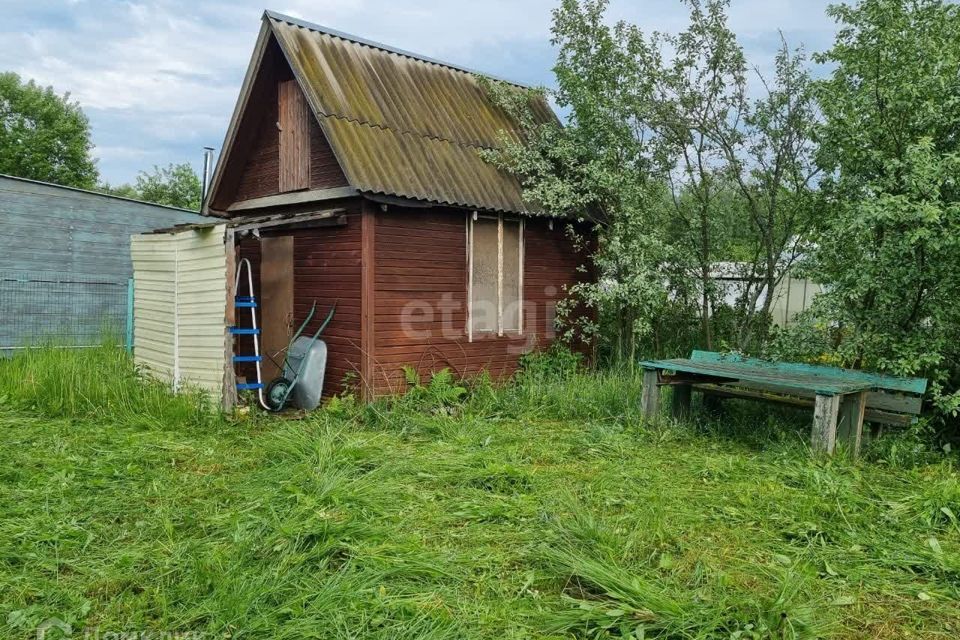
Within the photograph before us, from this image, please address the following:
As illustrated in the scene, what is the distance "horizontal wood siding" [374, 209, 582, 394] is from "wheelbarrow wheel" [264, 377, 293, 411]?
1.16 metres

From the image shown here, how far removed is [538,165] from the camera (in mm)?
10125

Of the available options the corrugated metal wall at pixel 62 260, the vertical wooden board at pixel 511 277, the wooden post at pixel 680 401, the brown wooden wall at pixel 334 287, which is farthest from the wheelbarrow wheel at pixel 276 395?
the corrugated metal wall at pixel 62 260

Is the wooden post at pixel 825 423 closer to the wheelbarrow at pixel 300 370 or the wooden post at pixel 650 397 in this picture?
the wooden post at pixel 650 397

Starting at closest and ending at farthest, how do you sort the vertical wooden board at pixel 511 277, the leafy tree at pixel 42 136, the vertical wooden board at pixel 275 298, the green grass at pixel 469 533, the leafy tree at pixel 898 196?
the green grass at pixel 469 533
the leafy tree at pixel 898 196
the vertical wooden board at pixel 275 298
the vertical wooden board at pixel 511 277
the leafy tree at pixel 42 136

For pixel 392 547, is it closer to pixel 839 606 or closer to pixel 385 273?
pixel 839 606

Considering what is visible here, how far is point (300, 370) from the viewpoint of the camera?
866cm

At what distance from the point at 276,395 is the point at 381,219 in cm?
258

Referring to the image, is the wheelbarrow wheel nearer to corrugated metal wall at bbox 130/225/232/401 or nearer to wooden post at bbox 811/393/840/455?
corrugated metal wall at bbox 130/225/232/401

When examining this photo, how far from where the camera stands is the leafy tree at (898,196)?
609 cm

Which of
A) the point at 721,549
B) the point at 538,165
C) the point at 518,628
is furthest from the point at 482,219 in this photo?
the point at 518,628

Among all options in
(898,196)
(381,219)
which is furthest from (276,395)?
(898,196)

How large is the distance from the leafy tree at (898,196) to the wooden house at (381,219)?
423 cm

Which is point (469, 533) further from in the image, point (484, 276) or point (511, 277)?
point (511, 277)

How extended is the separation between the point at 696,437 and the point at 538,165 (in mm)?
4899
